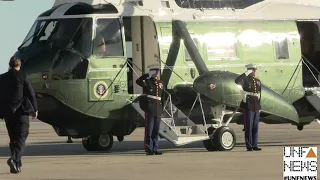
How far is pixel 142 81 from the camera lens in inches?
840

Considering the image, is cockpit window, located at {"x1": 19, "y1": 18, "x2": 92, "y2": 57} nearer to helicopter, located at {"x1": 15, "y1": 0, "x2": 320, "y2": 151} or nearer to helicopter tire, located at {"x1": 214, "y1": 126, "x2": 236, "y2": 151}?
helicopter, located at {"x1": 15, "y1": 0, "x2": 320, "y2": 151}

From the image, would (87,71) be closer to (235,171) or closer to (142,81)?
(142,81)

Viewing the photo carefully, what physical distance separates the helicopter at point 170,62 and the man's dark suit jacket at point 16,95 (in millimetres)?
4224

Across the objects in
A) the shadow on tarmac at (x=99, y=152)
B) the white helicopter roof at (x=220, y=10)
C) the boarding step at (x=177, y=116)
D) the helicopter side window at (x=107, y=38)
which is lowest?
the shadow on tarmac at (x=99, y=152)

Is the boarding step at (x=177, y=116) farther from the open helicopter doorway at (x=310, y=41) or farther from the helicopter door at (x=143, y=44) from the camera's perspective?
the open helicopter doorway at (x=310, y=41)

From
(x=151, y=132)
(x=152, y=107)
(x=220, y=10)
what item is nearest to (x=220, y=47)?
(x=220, y=10)

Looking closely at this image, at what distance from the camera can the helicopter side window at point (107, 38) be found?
2175 cm

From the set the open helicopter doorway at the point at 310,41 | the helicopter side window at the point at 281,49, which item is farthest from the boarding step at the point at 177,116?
the open helicopter doorway at the point at 310,41

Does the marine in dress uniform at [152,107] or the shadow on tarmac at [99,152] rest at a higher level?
the marine in dress uniform at [152,107]

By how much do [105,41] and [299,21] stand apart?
5286 mm

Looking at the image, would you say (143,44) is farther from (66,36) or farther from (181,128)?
(181,128)

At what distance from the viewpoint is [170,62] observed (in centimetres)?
2239

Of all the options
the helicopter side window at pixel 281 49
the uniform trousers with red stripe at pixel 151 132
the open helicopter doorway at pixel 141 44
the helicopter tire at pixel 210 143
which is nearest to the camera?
the uniform trousers with red stripe at pixel 151 132

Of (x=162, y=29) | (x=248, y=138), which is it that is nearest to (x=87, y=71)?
(x=162, y=29)
